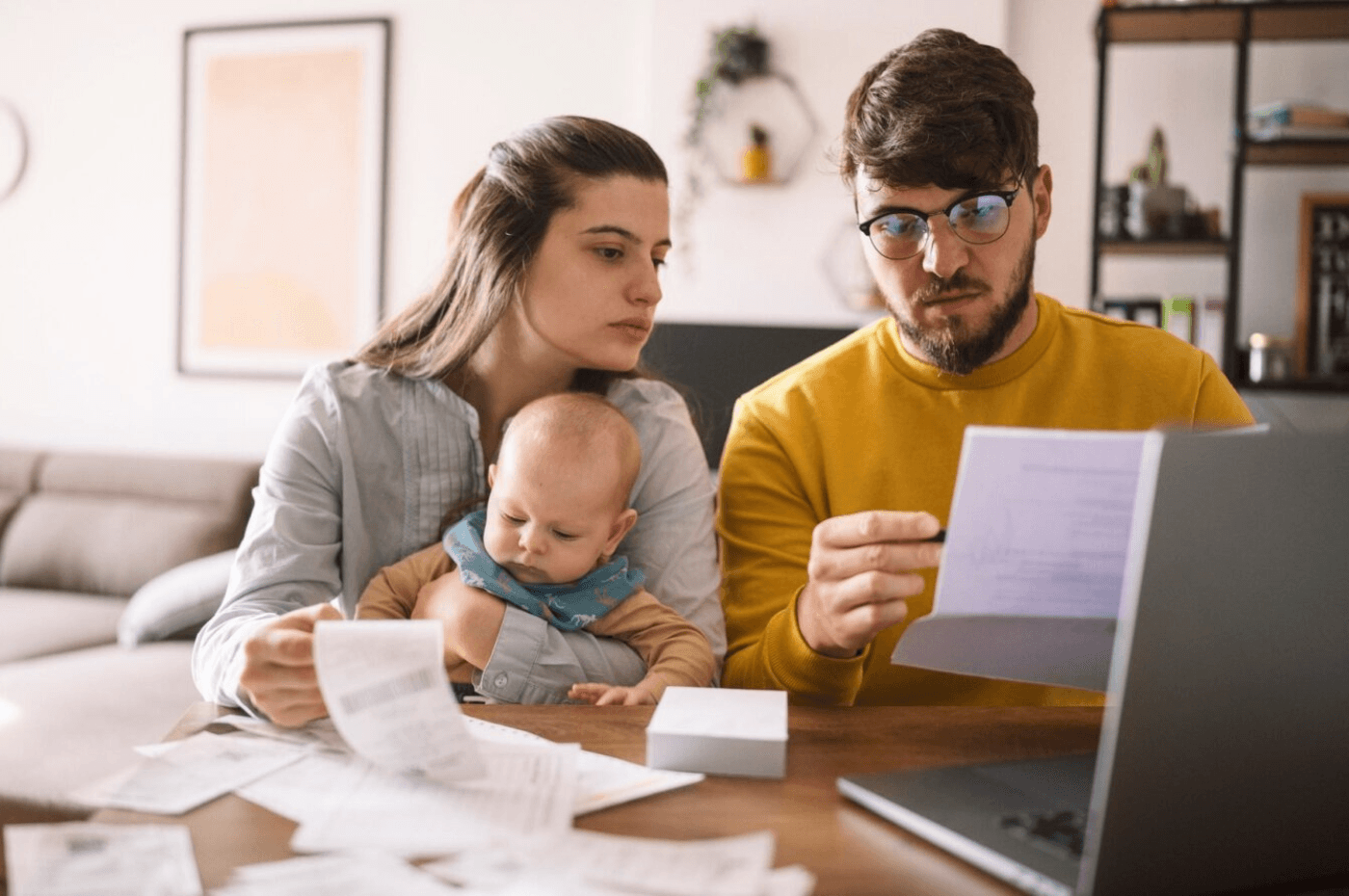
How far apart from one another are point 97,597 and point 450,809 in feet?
10.2

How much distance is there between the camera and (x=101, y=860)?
27.3 inches

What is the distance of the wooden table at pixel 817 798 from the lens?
72 centimetres

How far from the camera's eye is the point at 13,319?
4293 millimetres

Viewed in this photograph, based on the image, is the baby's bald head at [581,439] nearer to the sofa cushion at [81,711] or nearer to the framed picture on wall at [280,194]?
the sofa cushion at [81,711]

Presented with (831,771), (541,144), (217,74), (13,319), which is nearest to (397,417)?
(541,144)

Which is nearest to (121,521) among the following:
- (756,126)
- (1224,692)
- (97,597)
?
(97,597)

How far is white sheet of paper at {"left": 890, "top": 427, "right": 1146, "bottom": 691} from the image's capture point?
700mm

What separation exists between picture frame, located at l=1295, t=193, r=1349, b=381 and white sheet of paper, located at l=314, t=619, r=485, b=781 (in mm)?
2855

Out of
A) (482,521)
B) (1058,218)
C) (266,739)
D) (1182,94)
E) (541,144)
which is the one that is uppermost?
(1182,94)

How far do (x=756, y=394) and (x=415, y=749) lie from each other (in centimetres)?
92

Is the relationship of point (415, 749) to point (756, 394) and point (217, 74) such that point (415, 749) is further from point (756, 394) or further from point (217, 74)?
point (217, 74)

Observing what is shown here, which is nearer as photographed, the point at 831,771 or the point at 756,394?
the point at 831,771

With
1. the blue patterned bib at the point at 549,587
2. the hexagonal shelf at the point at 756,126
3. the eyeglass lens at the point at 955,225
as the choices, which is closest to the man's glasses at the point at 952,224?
the eyeglass lens at the point at 955,225

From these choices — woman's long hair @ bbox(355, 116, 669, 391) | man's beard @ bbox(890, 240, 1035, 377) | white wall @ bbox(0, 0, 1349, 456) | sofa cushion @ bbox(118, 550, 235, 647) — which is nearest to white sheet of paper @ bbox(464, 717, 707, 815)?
woman's long hair @ bbox(355, 116, 669, 391)
